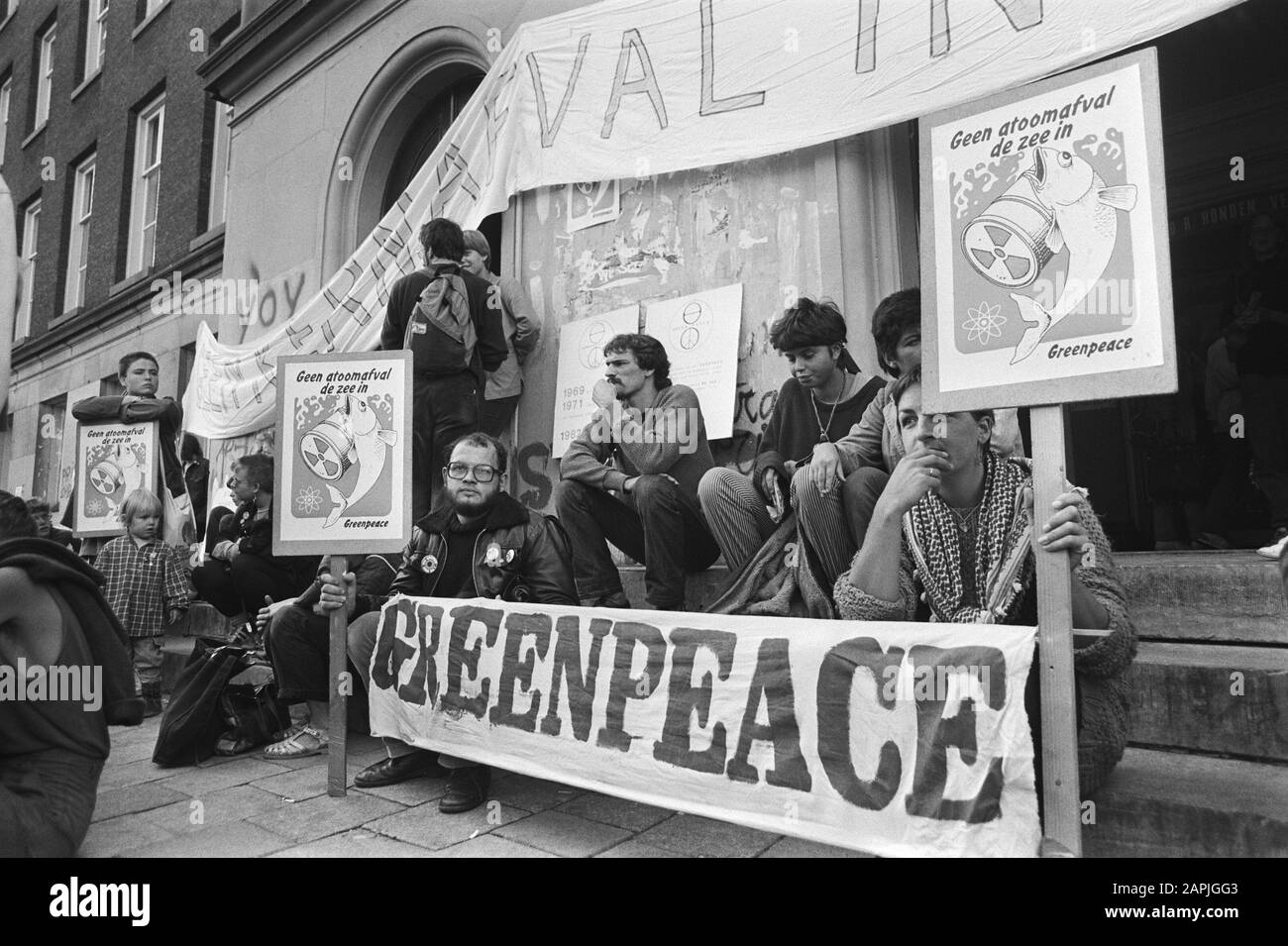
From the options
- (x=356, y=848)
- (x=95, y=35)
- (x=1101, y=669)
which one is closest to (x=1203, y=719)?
(x=1101, y=669)

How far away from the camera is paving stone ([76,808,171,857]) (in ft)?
8.64

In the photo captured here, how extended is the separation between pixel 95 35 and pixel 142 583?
1617 centimetres

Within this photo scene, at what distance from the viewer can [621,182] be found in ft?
16.7

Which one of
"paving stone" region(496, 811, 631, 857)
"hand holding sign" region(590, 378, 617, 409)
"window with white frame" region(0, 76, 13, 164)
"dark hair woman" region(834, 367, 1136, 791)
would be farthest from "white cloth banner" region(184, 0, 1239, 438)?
"window with white frame" region(0, 76, 13, 164)

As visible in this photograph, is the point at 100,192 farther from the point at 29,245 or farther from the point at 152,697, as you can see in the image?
the point at 152,697

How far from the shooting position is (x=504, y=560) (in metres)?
3.33

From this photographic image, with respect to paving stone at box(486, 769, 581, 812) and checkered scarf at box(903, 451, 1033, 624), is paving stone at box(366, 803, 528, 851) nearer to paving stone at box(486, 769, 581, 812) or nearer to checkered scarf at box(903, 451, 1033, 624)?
paving stone at box(486, 769, 581, 812)

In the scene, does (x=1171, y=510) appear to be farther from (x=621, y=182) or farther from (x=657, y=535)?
(x=621, y=182)

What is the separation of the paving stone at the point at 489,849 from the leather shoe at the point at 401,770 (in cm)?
75

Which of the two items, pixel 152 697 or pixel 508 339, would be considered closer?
pixel 152 697

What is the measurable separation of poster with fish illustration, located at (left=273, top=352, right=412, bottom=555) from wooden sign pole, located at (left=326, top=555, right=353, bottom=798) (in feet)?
0.61

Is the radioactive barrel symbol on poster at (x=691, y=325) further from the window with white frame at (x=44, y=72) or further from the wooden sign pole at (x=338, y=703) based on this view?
the window with white frame at (x=44, y=72)

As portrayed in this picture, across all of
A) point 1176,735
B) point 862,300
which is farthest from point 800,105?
point 1176,735

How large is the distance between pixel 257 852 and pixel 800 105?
3940 mm
